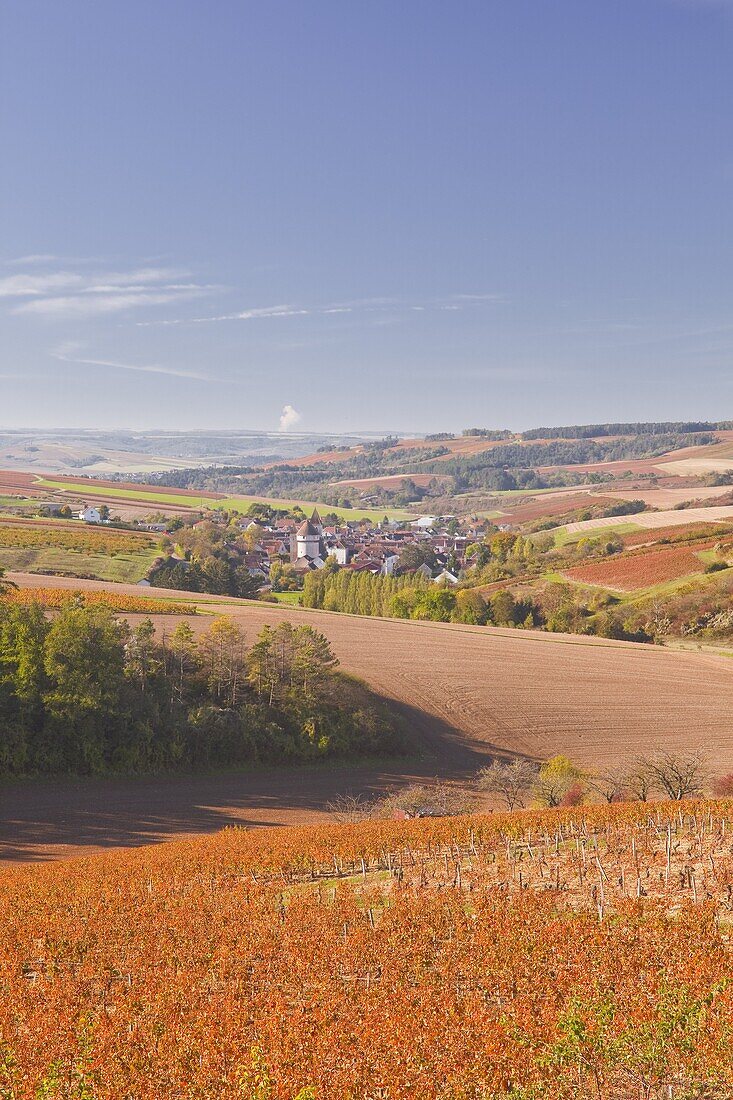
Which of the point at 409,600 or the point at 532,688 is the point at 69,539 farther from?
the point at 532,688

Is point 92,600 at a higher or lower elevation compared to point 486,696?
higher

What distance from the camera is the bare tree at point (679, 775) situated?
33031 millimetres

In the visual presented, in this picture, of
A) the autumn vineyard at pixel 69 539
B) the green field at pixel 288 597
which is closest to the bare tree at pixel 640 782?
the green field at pixel 288 597

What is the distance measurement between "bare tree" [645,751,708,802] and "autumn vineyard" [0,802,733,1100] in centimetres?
1003

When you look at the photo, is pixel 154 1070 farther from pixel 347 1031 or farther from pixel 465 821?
pixel 465 821

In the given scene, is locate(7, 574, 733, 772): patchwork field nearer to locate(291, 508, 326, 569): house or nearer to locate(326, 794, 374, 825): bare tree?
locate(326, 794, 374, 825): bare tree

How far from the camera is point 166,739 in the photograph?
38844 millimetres

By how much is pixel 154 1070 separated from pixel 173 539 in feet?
375

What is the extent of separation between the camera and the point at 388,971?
14.7 metres

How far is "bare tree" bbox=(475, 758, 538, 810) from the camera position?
3572 centimetres

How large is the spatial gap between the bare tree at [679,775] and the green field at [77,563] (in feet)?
203

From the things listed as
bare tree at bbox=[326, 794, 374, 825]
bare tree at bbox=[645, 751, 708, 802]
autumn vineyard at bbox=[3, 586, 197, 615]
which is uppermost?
autumn vineyard at bbox=[3, 586, 197, 615]

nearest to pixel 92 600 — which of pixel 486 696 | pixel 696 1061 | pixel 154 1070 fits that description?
pixel 486 696

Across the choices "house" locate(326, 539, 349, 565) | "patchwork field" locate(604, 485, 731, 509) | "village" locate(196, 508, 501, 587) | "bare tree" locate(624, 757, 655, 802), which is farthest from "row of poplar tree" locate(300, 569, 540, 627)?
"patchwork field" locate(604, 485, 731, 509)
